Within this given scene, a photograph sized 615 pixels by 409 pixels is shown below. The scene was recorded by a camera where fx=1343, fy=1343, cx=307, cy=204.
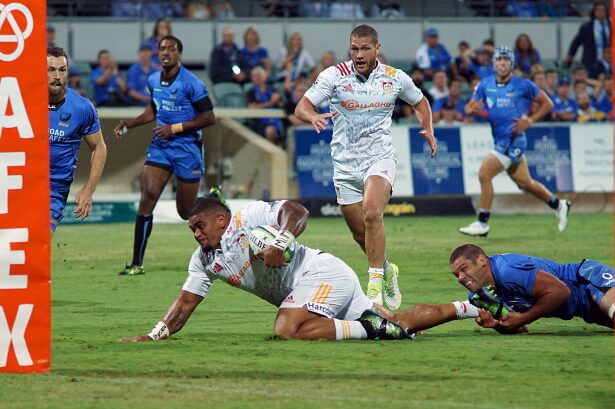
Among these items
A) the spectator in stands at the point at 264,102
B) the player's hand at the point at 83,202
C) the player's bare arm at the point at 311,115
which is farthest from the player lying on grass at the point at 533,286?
the spectator in stands at the point at 264,102

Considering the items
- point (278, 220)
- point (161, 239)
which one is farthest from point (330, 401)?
point (161, 239)

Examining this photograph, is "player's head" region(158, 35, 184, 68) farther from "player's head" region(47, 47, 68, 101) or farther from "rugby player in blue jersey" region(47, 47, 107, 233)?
"player's head" region(47, 47, 68, 101)

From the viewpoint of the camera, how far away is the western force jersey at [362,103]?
1265 centimetres

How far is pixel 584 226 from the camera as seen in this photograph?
23.2m

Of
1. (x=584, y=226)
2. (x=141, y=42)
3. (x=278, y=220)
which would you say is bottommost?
(x=584, y=226)

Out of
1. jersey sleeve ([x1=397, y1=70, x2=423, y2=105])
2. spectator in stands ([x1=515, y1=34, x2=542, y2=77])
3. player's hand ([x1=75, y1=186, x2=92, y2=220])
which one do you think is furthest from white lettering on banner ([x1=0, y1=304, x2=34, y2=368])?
spectator in stands ([x1=515, y1=34, x2=542, y2=77])

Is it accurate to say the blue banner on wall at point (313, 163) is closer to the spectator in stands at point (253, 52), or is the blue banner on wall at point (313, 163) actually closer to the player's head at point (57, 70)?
the spectator in stands at point (253, 52)

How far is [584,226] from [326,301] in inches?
551

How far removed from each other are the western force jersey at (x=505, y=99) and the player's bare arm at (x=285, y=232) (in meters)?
11.4

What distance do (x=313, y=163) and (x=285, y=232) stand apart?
52.9ft

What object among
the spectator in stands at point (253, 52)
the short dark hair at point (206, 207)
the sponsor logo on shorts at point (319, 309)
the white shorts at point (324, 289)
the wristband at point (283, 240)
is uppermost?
the spectator in stands at point (253, 52)

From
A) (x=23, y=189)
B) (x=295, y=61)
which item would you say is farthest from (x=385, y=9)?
(x=23, y=189)

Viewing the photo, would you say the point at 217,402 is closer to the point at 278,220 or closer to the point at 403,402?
the point at 403,402

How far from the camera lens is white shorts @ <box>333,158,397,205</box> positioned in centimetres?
1268
